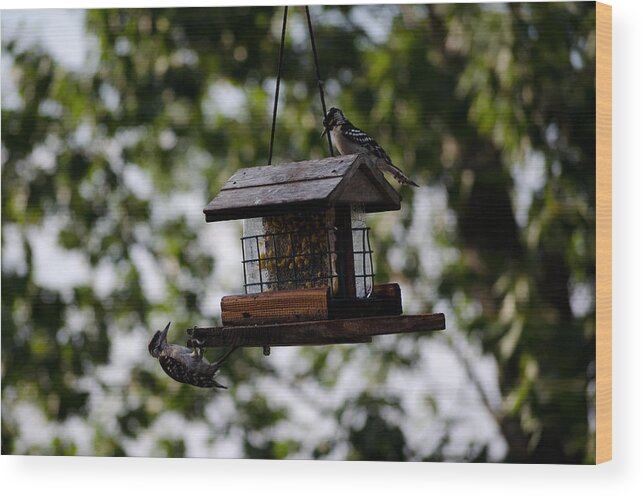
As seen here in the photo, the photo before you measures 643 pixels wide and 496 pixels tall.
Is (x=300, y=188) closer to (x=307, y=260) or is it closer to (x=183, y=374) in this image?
(x=307, y=260)

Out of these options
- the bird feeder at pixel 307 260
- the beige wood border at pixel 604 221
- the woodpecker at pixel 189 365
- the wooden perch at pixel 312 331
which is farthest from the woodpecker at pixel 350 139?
the beige wood border at pixel 604 221

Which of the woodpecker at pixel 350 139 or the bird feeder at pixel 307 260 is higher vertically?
the woodpecker at pixel 350 139

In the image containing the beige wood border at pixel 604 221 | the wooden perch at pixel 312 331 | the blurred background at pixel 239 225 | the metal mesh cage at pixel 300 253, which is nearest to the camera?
the wooden perch at pixel 312 331

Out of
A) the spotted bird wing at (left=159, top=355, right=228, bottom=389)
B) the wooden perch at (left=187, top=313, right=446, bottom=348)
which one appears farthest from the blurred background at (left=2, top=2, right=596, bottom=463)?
the wooden perch at (left=187, top=313, right=446, bottom=348)

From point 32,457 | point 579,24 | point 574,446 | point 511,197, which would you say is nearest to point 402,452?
point 574,446

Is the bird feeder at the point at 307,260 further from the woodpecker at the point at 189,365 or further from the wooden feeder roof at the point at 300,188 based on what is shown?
the woodpecker at the point at 189,365

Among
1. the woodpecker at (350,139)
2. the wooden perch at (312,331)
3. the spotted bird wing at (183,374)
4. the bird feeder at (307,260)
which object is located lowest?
the spotted bird wing at (183,374)

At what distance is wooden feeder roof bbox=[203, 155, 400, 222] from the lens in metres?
1.93

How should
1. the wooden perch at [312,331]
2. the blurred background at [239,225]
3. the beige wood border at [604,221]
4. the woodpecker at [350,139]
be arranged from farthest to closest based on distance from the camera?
1. the blurred background at [239,225]
2. the beige wood border at [604,221]
3. the woodpecker at [350,139]
4. the wooden perch at [312,331]

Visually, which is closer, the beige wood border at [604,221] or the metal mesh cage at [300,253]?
the metal mesh cage at [300,253]

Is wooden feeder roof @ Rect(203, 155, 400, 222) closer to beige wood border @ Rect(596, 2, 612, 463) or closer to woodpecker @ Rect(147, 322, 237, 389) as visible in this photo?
woodpecker @ Rect(147, 322, 237, 389)

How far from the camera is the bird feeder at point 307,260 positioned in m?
1.91

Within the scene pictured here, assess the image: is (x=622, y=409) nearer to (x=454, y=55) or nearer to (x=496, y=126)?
(x=496, y=126)

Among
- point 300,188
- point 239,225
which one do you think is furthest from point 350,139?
point 239,225
